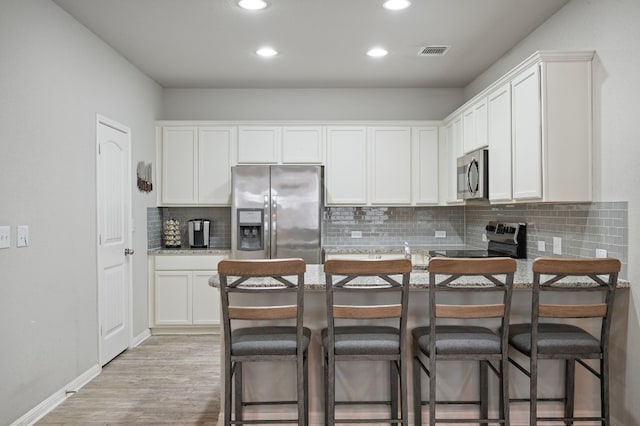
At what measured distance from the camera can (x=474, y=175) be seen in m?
4.22

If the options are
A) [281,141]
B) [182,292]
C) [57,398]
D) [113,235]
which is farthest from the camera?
[281,141]

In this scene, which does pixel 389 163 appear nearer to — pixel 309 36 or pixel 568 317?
pixel 309 36

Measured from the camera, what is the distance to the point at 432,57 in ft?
14.8

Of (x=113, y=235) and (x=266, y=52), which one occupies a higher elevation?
(x=266, y=52)

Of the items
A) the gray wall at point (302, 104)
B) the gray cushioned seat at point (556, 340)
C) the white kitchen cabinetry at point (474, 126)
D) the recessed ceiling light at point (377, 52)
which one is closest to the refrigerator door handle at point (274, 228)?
the gray wall at point (302, 104)

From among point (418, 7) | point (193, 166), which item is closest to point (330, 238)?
point (193, 166)

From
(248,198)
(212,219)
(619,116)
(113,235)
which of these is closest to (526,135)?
(619,116)

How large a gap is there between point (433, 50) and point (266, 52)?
1472 millimetres

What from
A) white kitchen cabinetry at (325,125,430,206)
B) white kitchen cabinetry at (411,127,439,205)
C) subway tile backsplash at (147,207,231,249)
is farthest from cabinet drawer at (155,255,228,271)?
white kitchen cabinetry at (411,127,439,205)

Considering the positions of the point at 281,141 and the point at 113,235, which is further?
the point at 281,141

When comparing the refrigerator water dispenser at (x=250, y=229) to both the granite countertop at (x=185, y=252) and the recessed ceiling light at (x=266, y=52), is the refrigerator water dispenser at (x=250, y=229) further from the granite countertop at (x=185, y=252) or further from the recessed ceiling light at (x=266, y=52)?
the recessed ceiling light at (x=266, y=52)

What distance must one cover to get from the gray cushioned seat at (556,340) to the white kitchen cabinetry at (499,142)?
3.96 feet

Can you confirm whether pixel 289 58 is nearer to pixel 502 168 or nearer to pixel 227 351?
pixel 502 168

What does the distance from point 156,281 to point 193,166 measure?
1.29m
